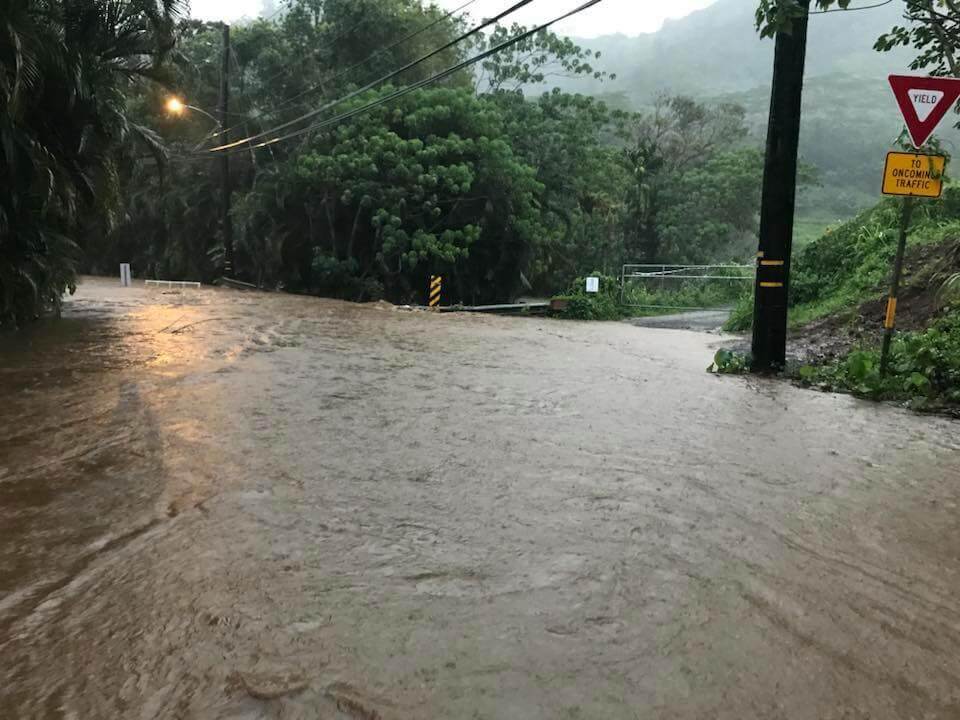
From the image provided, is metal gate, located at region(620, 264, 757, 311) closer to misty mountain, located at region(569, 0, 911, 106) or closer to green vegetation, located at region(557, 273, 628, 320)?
green vegetation, located at region(557, 273, 628, 320)

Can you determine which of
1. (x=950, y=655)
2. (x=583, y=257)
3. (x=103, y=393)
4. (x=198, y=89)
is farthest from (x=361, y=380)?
(x=198, y=89)

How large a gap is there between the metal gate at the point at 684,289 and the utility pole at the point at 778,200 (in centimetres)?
1413

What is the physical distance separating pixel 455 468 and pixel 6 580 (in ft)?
8.90

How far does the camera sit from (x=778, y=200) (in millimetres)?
9000

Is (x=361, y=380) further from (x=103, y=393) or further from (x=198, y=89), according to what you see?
(x=198, y=89)

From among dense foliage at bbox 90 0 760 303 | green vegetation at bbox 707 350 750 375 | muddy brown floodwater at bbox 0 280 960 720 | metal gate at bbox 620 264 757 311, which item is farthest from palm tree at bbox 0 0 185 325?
metal gate at bbox 620 264 757 311

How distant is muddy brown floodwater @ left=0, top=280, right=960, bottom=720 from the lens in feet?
8.32

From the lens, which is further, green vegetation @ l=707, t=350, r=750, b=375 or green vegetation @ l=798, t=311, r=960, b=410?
green vegetation @ l=707, t=350, r=750, b=375

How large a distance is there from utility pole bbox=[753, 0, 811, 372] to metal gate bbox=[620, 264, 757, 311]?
14.1 m

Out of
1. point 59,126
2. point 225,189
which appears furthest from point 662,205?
point 59,126

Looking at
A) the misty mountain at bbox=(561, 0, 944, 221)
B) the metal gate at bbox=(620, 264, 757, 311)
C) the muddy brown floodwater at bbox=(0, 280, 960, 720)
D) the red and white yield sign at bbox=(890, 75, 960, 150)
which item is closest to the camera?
the muddy brown floodwater at bbox=(0, 280, 960, 720)

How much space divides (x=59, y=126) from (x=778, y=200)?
12533mm

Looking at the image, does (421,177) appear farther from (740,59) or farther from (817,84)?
(740,59)

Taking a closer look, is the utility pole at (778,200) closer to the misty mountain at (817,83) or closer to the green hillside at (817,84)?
the green hillside at (817,84)
